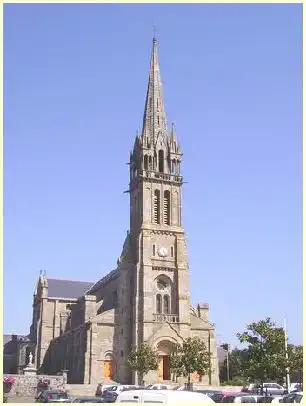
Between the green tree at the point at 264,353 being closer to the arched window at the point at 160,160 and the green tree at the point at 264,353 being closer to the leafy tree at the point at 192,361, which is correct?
the leafy tree at the point at 192,361

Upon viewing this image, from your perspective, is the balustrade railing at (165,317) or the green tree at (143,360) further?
the balustrade railing at (165,317)

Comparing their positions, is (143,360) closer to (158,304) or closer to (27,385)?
(158,304)

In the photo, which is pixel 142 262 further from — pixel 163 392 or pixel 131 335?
pixel 163 392

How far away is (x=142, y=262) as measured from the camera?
2601 inches

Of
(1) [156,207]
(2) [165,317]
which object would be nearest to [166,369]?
(2) [165,317]

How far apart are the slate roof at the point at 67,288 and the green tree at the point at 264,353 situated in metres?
50.1

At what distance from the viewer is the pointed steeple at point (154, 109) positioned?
74062 mm

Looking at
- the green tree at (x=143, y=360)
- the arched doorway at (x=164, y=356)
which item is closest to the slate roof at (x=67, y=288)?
the arched doorway at (x=164, y=356)

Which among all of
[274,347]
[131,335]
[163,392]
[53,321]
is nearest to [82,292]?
[53,321]

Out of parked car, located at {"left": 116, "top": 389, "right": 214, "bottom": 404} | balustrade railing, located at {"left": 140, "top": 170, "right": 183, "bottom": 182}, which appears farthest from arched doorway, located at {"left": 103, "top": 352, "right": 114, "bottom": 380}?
parked car, located at {"left": 116, "top": 389, "right": 214, "bottom": 404}

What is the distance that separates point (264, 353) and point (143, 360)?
19909 millimetres

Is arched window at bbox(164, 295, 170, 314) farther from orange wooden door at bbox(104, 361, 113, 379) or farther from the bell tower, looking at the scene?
orange wooden door at bbox(104, 361, 113, 379)

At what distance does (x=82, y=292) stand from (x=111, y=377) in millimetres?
26622

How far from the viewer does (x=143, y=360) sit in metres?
57.3
